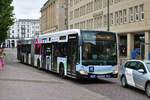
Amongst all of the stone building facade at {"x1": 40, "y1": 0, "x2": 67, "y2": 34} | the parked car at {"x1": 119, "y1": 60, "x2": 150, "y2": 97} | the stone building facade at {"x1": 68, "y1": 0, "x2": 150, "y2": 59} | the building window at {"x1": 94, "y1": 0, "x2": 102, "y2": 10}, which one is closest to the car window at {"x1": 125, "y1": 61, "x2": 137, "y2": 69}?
the parked car at {"x1": 119, "y1": 60, "x2": 150, "y2": 97}

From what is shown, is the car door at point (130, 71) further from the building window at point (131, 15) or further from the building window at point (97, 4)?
the building window at point (97, 4)

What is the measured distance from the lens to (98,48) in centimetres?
2153

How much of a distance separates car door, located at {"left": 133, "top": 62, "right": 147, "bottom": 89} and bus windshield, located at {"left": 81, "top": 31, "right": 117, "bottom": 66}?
3734 millimetres

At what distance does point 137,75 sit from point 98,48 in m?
4.53

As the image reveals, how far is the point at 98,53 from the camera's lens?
843 inches

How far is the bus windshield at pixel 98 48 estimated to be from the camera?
21.3 meters

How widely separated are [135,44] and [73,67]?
1682 inches

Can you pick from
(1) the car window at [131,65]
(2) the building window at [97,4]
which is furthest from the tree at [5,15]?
(1) the car window at [131,65]

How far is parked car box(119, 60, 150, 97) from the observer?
644 inches

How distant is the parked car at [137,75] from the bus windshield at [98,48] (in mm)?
1921

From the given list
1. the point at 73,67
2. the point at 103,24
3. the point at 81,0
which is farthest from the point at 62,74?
the point at 81,0

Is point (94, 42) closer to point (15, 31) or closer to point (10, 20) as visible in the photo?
point (10, 20)

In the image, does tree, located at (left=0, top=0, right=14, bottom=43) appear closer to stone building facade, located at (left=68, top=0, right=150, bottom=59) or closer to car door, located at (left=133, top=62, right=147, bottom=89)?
stone building facade, located at (left=68, top=0, right=150, bottom=59)

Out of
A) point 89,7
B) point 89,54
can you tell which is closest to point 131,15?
point 89,7
